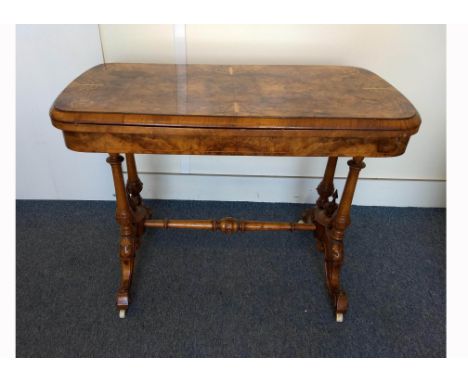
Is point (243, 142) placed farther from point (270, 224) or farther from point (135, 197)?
point (135, 197)

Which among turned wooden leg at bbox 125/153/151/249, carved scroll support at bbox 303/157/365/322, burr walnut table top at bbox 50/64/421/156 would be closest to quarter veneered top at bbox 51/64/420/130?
burr walnut table top at bbox 50/64/421/156

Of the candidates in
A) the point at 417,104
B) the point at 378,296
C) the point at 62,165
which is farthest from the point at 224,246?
the point at 417,104

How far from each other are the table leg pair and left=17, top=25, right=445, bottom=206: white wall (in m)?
0.30

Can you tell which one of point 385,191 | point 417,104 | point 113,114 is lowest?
point 385,191

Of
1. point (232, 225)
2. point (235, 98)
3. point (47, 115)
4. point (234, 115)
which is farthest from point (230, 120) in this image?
point (47, 115)

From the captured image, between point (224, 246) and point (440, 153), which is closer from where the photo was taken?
point (224, 246)

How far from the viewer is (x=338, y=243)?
56.5 inches

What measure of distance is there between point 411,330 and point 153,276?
109cm

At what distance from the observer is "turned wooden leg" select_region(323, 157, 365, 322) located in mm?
1317

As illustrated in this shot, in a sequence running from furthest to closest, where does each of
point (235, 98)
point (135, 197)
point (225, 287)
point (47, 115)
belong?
point (47, 115) < point (135, 197) < point (225, 287) < point (235, 98)

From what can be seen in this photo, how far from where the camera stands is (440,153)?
6.27ft

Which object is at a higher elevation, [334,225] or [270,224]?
[334,225]

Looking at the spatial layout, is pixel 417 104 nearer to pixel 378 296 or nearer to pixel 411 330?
pixel 378 296

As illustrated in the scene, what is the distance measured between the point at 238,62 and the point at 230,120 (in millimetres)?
735
